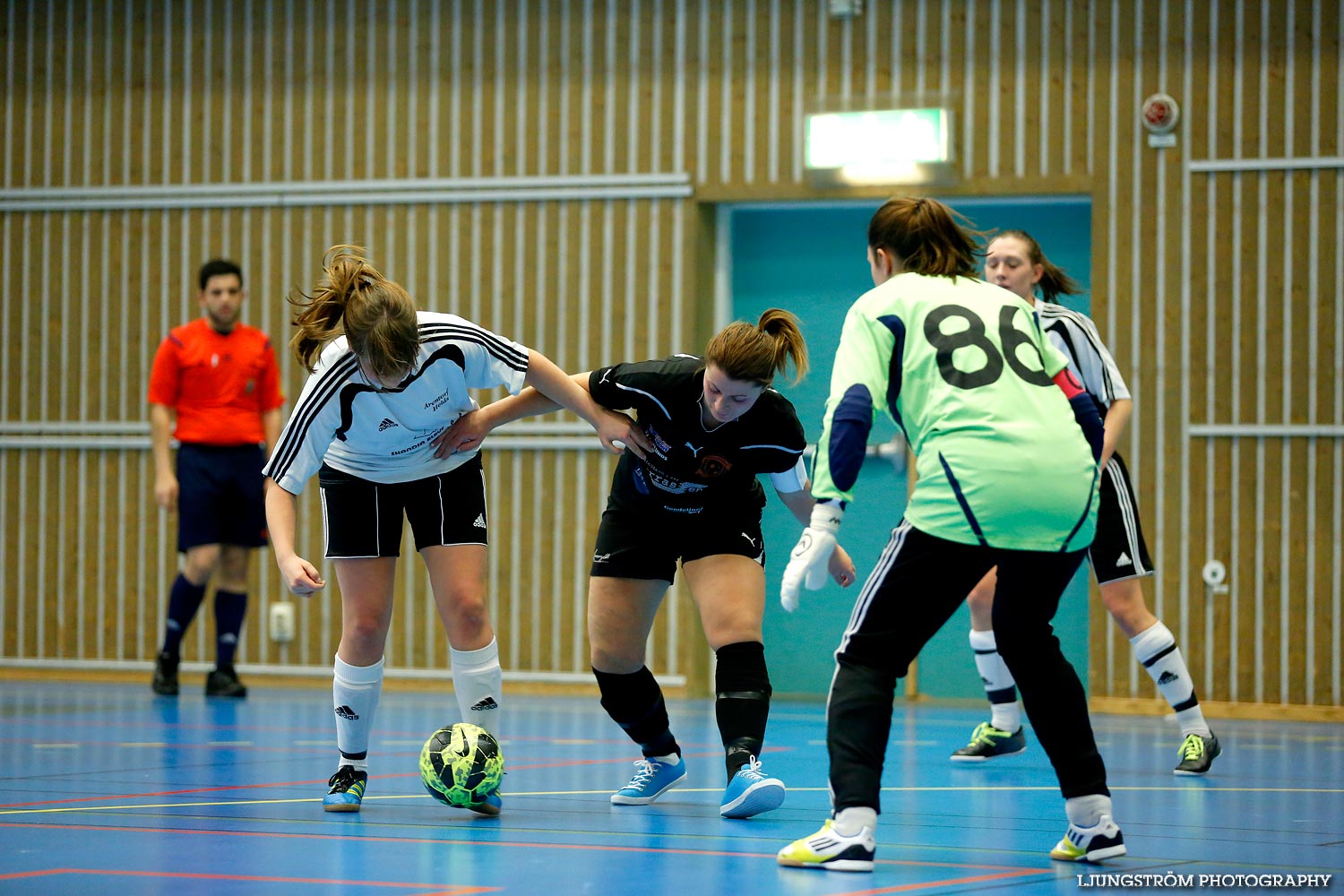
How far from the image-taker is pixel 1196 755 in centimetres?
585

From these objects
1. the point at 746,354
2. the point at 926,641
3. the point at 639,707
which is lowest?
the point at 639,707

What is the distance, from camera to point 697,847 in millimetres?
3887

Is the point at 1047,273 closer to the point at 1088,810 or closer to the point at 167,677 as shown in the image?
the point at 1088,810

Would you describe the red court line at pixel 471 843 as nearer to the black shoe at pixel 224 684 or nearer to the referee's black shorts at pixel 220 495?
the referee's black shorts at pixel 220 495

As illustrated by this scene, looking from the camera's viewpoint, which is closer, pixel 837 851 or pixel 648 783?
pixel 837 851

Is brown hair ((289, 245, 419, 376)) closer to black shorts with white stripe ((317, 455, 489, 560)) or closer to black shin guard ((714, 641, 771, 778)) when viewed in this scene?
black shorts with white stripe ((317, 455, 489, 560))

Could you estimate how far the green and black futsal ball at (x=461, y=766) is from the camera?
4422mm

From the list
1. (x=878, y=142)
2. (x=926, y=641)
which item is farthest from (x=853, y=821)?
(x=878, y=142)

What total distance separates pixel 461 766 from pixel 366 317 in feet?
4.01

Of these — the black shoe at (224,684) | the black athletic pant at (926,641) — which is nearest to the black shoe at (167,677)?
the black shoe at (224,684)

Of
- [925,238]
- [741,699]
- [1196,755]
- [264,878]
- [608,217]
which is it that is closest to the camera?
[264,878]

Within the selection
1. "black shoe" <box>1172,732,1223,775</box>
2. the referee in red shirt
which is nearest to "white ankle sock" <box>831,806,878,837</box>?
"black shoe" <box>1172,732,1223,775</box>

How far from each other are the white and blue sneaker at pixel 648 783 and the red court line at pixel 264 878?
1.56 metres

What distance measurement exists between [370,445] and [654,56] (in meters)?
6.23
